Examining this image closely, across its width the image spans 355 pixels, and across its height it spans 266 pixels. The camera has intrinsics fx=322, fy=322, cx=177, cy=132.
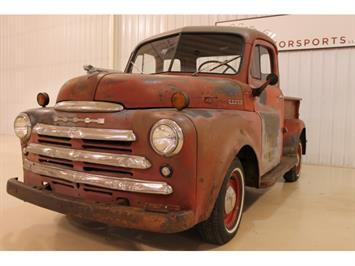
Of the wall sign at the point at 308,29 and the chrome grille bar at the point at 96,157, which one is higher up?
the wall sign at the point at 308,29

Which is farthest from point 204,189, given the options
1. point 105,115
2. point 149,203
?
point 105,115

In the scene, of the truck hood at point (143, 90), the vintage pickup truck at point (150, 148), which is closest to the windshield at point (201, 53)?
the vintage pickup truck at point (150, 148)

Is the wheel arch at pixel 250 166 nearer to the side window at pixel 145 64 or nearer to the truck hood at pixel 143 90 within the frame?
the truck hood at pixel 143 90

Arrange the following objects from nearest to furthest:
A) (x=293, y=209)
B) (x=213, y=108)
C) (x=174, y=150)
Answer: (x=174, y=150) → (x=213, y=108) → (x=293, y=209)

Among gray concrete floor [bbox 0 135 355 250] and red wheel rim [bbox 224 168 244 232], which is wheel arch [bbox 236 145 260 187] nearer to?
red wheel rim [bbox 224 168 244 232]

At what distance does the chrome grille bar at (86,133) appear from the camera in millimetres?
1968

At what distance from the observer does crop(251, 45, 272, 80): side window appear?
2973 millimetres

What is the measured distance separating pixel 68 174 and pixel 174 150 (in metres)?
0.80

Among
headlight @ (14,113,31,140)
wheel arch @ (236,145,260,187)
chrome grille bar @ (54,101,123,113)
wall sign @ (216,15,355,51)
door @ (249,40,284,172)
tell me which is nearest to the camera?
chrome grille bar @ (54,101,123,113)

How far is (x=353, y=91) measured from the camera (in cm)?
534

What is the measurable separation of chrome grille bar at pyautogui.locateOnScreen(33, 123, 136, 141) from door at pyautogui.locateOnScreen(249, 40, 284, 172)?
135 centimetres

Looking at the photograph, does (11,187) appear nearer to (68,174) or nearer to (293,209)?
(68,174)

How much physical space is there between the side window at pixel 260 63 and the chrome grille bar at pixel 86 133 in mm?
1475

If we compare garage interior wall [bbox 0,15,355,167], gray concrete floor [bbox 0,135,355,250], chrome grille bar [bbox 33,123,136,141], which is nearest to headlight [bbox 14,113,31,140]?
chrome grille bar [bbox 33,123,136,141]
